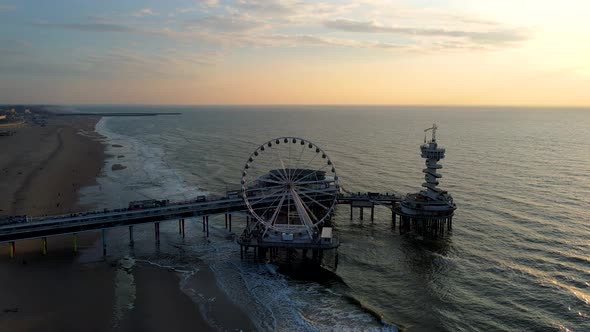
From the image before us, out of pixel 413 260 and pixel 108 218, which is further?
pixel 108 218

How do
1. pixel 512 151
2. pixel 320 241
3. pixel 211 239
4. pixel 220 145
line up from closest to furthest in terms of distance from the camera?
pixel 320 241 → pixel 211 239 → pixel 512 151 → pixel 220 145

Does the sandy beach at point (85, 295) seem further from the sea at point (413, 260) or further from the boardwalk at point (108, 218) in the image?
the boardwalk at point (108, 218)

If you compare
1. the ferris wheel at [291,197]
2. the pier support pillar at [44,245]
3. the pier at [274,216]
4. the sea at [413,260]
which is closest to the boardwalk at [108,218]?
the pier at [274,216]

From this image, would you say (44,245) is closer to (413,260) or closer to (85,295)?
(85,295)

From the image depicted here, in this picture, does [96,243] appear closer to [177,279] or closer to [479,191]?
[177,279]

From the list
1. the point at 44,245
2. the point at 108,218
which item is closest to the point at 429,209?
the point at 108,218

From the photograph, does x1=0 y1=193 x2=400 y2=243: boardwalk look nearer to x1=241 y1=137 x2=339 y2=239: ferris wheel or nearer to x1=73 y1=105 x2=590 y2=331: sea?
x1=241 y1=137 x2=339 y2=239: ferris wheel

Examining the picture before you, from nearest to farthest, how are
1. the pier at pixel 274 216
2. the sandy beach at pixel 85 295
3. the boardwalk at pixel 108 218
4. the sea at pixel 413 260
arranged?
the sandy beach at pixel 85 295 < the sea at pixel 413 260 < the boardwalk at pixel 108 218 < the pier at pixel 274 216

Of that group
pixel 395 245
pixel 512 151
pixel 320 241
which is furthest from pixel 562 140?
pixel 320 241
